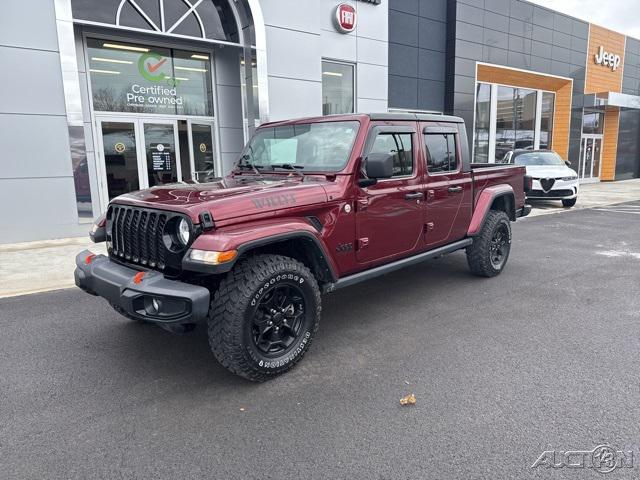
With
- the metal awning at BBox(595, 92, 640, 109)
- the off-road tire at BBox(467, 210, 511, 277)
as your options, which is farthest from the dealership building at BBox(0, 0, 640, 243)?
the metal awning at BBox(595, 92, 640, 109)

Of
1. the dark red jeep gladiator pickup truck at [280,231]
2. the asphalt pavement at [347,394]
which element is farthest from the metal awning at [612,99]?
the dark red jeep gladiator pickup truck at [280,231]

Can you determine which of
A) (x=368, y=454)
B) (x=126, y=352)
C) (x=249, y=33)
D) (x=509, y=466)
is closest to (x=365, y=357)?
(x=368, y=454)

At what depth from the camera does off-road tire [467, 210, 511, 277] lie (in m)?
5.71

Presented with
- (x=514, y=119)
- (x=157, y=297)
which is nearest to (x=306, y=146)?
(x=157, y=297)

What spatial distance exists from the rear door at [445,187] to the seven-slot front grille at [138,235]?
2.73 metres

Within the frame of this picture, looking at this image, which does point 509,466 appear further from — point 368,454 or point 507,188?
point 507,188

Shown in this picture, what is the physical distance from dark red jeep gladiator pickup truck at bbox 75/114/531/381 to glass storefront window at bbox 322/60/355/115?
332 inches

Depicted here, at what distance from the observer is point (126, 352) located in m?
3.88

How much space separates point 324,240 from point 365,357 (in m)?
1.03

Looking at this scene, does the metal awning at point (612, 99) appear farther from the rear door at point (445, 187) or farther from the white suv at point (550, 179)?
the rear door at point (445, 187)

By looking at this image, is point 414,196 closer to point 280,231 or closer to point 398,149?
point 398,149

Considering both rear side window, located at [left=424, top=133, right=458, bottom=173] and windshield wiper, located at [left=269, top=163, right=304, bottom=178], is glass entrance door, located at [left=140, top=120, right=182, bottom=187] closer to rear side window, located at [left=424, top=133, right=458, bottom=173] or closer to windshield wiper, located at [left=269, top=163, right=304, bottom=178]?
windshield wiper, located at [left=269, top=163, right=304, bottom=178]

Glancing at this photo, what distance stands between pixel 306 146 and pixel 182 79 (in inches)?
312

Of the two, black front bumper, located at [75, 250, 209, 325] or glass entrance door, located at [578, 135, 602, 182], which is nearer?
black front bumper, located at [75, 250, 209, 325]
